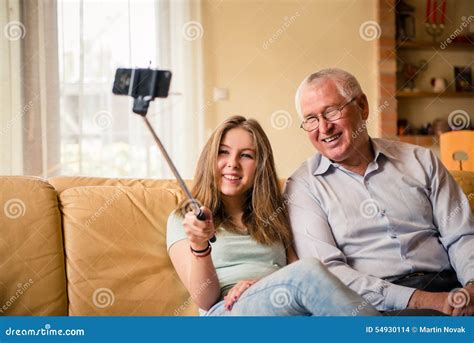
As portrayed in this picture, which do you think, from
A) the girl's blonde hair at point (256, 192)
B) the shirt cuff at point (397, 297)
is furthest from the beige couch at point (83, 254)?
the shirt cuff at point (397, 297)

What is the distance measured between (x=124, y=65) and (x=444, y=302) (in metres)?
0.75

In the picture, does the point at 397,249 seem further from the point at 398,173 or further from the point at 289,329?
the point at 289,329

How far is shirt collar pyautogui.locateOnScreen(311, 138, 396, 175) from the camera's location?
1.12 metres

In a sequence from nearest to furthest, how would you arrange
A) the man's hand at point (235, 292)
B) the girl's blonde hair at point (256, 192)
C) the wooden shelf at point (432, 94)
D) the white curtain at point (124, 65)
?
the man's hand at point (235, 292)
the girl's blonde hair at point (256, 192)
the white curtain at point (124, 65)
the wooden shelf at point (432, 94)

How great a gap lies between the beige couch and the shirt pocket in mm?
448

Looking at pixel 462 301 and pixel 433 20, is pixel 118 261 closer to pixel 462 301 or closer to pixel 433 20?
pixel 462 301

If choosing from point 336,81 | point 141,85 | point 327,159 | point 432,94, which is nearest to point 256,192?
point 327,159

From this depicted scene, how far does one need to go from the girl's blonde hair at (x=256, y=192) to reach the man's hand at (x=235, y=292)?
0.42 feet

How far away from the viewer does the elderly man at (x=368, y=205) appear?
1056 mm

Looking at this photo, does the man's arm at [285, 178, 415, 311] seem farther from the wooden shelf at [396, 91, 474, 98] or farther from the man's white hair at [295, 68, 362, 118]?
the wooden shelf at [396, 91, 474, 98]

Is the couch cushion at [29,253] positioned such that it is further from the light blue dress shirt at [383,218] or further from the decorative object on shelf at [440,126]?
the decorative object on shelf at [440,126]

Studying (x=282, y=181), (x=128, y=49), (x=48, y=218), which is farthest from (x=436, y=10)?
(x=48, y=218)

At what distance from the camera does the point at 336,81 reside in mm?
1106

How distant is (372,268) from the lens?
107 centimetres
